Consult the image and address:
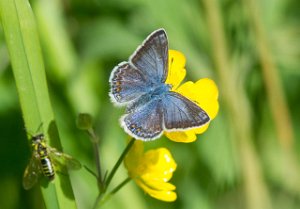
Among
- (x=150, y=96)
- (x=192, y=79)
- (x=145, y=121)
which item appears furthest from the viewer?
(x=192, y=79)

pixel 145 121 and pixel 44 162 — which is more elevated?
pixel 145 121

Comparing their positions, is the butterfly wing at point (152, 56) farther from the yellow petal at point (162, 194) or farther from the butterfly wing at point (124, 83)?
the yellow petal at point (162, 194)

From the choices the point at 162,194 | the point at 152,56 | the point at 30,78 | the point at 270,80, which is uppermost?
the point at 152,56

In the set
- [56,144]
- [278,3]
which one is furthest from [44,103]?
[278,3]

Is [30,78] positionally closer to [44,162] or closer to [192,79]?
[44,162]

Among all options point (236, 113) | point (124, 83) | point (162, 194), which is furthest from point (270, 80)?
point (124, 83)

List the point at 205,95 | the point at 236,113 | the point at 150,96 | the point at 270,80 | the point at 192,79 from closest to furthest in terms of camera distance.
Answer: the point at 150,96 → the point at 205,95 → the point at 236,113 → the point at 270,80 → the point at 192,79

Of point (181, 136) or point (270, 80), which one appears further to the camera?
point (270, 80)
